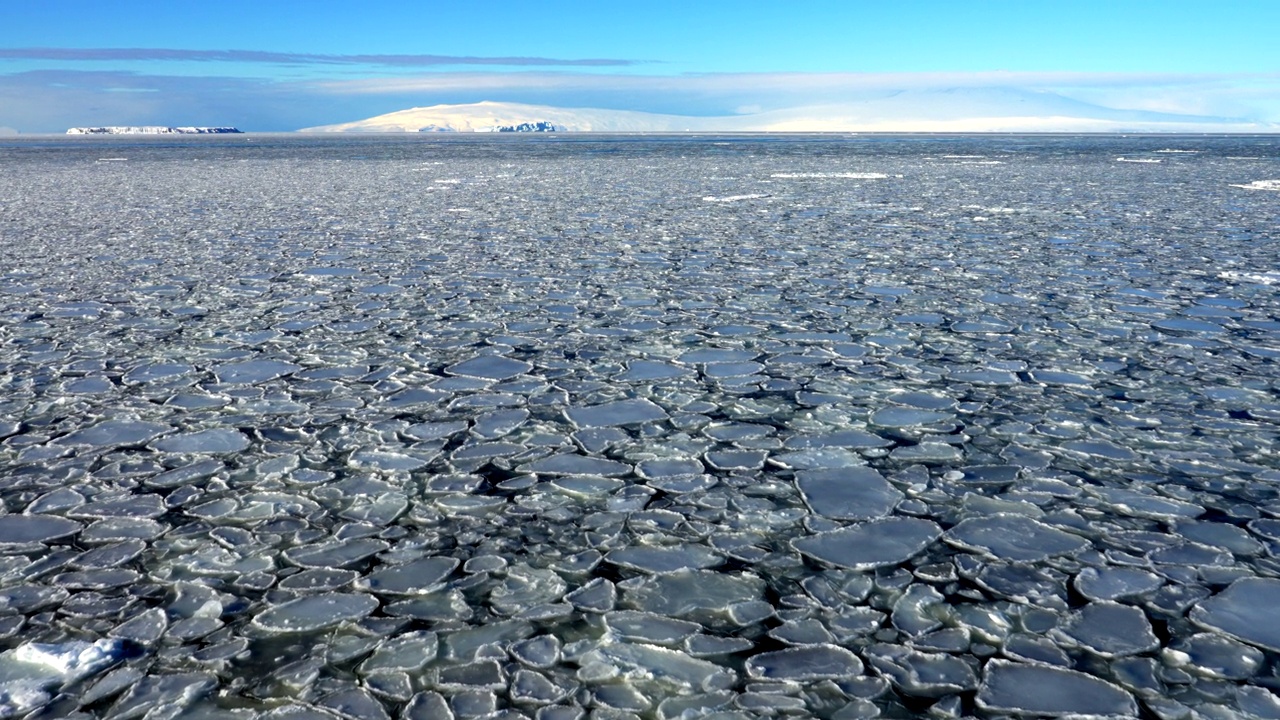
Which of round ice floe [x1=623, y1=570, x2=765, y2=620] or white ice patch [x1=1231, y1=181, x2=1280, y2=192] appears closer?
round ice floe [x1=623, y1=570, x2=765, y2=620]

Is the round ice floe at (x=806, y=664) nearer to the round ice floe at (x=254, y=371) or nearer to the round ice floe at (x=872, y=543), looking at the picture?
the round ice floe at (x=872, y=543)

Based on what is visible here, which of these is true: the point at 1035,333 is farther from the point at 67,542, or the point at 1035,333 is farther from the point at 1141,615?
the point at 67,542

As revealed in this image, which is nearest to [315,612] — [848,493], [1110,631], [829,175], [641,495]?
[641,495]

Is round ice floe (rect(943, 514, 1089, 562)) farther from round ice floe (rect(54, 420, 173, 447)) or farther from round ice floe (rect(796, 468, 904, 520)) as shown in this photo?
round ice floe (rect(54, 420, 173, 447))

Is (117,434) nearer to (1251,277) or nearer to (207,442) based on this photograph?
(207,442)

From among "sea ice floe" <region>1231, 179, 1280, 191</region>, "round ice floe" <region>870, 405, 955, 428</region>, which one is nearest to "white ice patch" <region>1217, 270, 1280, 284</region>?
"round ice floe" <region>870, 405, 955, 428</region>
